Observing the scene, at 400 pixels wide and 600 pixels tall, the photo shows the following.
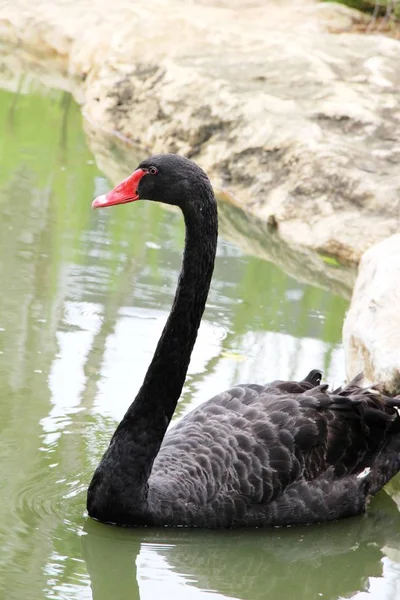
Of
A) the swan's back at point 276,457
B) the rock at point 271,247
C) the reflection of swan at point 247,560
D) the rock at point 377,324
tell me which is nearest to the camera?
the reflection of swan at point 247,560

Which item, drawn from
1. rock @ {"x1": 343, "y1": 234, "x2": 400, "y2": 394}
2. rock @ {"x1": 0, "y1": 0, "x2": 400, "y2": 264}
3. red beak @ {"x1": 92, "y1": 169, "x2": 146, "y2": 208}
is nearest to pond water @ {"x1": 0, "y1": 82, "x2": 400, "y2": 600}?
rock @ {"x1": 343, "y1": 234, "x2": 400, "y2": 394}

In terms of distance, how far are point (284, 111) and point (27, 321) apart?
3988 mm

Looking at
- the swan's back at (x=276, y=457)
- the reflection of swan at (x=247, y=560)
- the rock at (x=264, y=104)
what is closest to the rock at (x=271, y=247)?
the rock at (x=264, y=104)

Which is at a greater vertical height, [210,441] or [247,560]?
[210,441]

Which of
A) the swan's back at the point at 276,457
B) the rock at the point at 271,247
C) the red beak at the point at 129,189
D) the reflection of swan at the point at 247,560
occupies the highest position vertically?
the red beak at the point at 129,189

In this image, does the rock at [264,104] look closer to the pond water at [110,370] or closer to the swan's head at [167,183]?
the pond water at [110,370]

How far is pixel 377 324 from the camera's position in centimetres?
548

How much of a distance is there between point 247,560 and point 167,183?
1.41 metres

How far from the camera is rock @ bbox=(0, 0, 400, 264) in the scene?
848 centimetres

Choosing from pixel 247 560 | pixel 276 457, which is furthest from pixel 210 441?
pixel 247 560

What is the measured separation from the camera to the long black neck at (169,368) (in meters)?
4.23

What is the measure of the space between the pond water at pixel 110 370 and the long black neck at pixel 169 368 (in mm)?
252

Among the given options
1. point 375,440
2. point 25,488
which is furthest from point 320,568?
point 25,488

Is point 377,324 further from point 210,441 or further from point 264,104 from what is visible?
point 264,104
